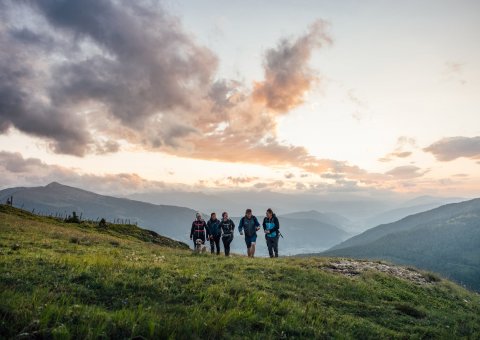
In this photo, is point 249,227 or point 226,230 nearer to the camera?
point 226,230

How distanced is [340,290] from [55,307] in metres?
13.4

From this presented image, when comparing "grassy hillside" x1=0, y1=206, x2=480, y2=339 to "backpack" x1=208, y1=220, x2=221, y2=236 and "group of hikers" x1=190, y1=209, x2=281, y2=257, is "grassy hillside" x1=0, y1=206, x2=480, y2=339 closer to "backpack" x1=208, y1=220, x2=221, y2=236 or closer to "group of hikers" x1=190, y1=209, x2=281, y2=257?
"group of hikers" x1=190, y1=209, x2=281, y2=257

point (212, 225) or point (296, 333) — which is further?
point (212, 225)

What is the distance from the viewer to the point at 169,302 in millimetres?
10562

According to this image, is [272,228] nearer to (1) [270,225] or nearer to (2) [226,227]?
(1) [270,225]

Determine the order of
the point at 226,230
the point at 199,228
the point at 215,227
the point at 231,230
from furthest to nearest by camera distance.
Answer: the point at 215,227 < the point at 199,228 < the point at 231,230 < the point at 226,230

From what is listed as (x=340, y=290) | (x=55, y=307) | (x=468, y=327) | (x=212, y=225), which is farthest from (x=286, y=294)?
(x=212, y=225)

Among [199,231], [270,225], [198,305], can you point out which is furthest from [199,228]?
[198,305]

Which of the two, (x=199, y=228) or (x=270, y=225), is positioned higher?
(x=270, y=225)

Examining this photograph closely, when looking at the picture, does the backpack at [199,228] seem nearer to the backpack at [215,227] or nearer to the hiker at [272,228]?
the backpack at [215,227]

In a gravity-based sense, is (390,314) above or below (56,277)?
below

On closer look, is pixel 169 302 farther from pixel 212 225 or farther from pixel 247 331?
pixel 212 225

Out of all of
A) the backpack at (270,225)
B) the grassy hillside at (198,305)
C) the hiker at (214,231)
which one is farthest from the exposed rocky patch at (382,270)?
the hiker at (214,231)

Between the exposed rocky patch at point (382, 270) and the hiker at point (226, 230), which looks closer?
the exposed rocky patch at point (382, 270)
